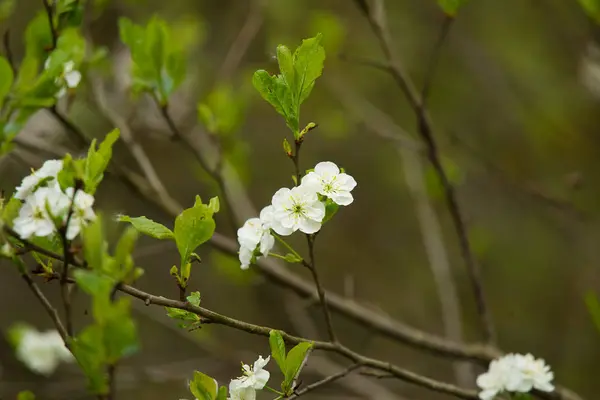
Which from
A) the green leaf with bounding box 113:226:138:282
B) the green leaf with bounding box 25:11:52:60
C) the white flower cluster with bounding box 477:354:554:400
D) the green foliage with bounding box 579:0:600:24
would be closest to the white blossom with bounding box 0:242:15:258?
the green leaf with bounding box 113:226:138:282

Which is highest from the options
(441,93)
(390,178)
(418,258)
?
(441,93)

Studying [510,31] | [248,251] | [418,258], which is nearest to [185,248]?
[248,251]

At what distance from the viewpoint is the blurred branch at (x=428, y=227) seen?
1.64 m

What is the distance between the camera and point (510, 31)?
2203mm

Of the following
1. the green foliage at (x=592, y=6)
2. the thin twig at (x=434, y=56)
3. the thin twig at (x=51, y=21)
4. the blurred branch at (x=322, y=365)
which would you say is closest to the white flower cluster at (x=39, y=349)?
the blurred branch at (x=322, y=365)

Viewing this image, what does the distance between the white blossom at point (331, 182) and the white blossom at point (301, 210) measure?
0.4 inches

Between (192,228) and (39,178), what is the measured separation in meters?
0.18

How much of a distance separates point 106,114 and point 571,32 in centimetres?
155

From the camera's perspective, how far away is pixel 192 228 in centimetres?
66

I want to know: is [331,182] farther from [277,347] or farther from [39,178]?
[39,178]

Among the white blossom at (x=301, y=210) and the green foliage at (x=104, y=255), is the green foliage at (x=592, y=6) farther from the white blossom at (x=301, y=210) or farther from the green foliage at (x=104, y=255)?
the green foliage at (x=104, y=255)

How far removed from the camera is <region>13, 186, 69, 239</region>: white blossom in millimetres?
586

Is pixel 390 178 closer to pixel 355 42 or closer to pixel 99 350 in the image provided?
pixel 355 42

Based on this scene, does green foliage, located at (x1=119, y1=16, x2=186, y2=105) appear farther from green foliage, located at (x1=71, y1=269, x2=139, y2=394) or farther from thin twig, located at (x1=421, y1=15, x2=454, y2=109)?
green foliage, located at (x1=71, y1=269, x2=139, y2=394)
